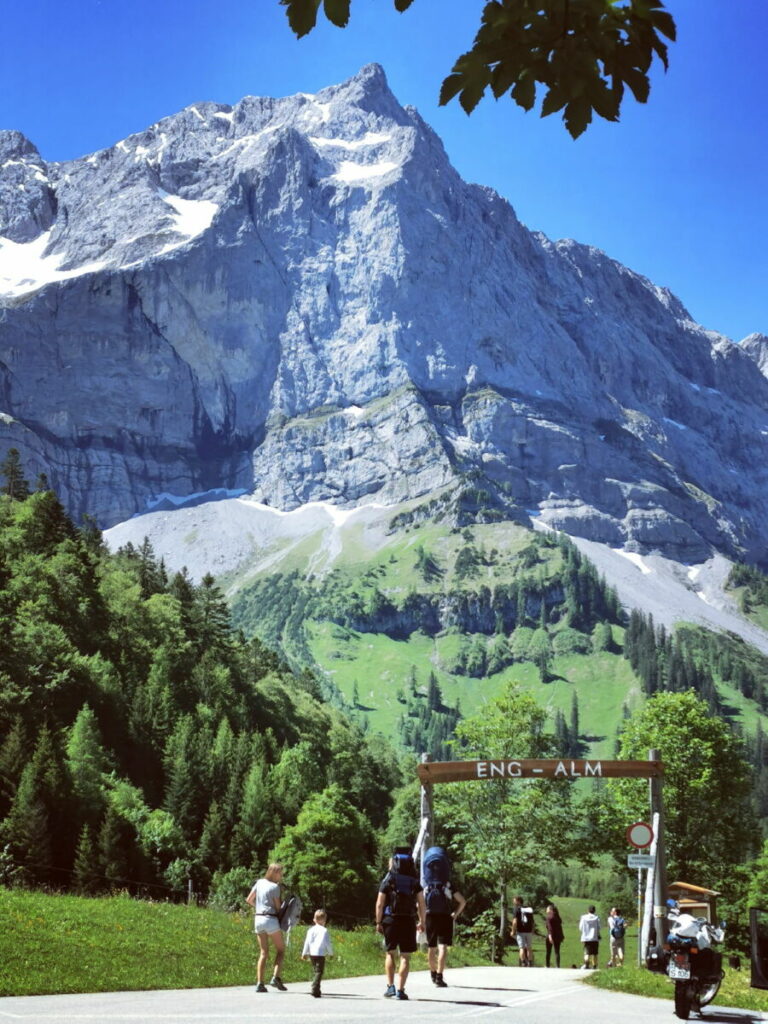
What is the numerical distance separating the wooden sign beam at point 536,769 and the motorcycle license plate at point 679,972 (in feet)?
42.3

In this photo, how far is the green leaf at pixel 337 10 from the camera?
5.44 metres

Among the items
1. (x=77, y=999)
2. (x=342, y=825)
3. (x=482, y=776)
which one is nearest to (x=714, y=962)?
(x=77, y=999)

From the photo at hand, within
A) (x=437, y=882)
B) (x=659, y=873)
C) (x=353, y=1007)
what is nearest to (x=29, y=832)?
(x=659, y=873)

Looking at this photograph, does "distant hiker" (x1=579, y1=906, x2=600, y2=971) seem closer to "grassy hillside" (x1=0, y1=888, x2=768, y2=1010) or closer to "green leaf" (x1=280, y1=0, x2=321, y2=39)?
"grassy hillside" (x1=0, y1=888, x2=768, y2=1010)

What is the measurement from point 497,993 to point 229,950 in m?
6.04

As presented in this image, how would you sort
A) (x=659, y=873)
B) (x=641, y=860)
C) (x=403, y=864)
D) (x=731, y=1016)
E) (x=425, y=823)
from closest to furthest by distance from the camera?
(x=731, y=1016) → (x=403, y=864) → (x=659, y=873) → (x=641, y=860) → (x=425, y=823)

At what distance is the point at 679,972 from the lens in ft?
52.8

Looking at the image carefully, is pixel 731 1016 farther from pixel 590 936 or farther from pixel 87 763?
pixel 87 763

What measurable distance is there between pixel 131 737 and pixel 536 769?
66.8m

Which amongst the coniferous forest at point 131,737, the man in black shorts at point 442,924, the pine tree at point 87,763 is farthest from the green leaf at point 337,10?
the pine tree at point 87,763

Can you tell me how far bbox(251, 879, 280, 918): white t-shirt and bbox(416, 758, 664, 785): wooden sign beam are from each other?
9820 millimetres

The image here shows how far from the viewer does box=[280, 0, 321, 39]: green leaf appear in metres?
5.42

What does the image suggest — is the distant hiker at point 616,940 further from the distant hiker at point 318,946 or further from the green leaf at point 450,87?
the green leaf at point 450,87

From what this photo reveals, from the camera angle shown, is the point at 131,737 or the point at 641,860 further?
the point at 131,737
